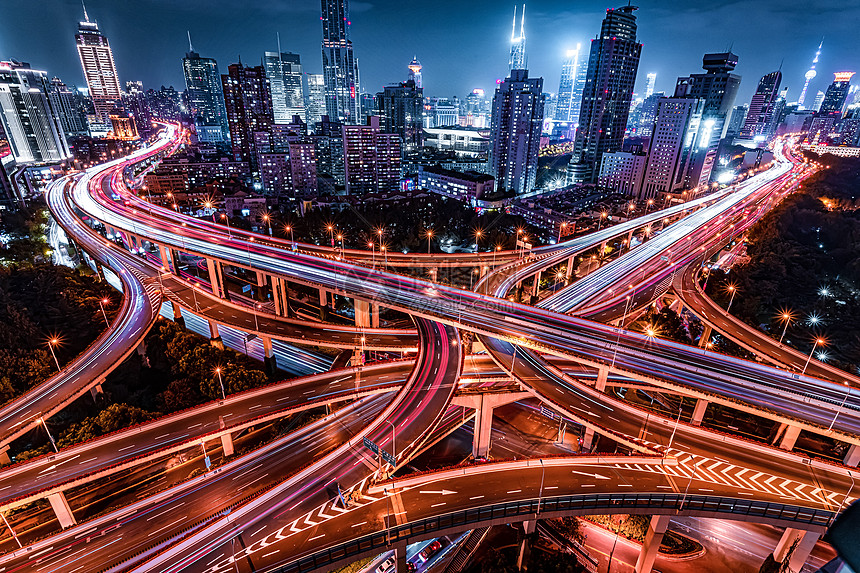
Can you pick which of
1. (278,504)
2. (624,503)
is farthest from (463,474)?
(278,504)

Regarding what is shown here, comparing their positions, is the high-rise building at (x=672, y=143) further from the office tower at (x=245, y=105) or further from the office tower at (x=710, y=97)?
the office tower at (x=245, y=105)

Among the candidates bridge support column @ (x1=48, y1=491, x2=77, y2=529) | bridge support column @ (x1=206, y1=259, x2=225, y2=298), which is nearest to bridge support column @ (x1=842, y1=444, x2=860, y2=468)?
bridge support column @ (x1=48, y1=491, x2=77, y2=529)

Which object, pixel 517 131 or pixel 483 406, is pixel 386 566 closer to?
pixel 483 406

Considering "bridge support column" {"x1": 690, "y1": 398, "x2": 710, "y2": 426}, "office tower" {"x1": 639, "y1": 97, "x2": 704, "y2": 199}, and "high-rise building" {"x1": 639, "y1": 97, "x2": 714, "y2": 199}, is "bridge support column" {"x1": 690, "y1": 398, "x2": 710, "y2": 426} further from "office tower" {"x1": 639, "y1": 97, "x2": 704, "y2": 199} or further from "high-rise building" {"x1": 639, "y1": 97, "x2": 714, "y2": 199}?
"office tower" {"x1": 639, "y1": 97, "x2": 704, "y2": 199}

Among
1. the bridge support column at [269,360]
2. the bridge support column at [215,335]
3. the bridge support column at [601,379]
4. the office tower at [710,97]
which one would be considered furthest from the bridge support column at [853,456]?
the office tower at [710,97]

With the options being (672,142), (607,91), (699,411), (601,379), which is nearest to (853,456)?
(699,411)

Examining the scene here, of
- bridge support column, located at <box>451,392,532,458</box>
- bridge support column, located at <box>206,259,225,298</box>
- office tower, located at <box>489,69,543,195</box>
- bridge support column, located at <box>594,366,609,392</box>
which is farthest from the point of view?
office tower, located at <box>489,69,543,195</box>
